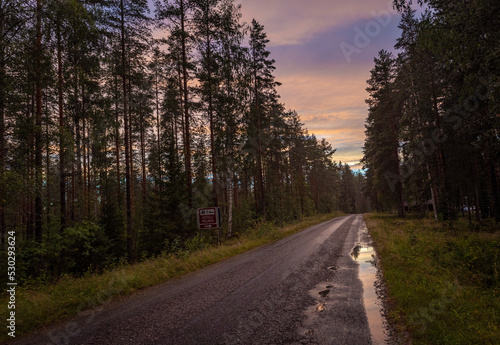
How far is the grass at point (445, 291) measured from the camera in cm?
417

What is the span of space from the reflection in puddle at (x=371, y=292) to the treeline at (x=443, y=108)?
20.2ft

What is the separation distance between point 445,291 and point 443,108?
59.7 ft

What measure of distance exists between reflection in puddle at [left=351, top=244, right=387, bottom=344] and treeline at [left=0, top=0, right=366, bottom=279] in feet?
29.3

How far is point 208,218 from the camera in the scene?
47.6 ft

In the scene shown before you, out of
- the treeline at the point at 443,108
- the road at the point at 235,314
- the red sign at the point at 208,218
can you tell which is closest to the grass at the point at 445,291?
the road at the point at 235,314

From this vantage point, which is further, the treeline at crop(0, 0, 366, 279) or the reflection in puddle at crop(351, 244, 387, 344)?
the treeline at crop(0, 0, 366, 279)

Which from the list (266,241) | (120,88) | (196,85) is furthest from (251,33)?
(266,241)

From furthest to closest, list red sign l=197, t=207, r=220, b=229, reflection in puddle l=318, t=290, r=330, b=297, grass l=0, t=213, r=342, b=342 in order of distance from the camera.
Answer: red sign l=197, t=207, r=220, b=229, reflection in puddle l=318, t=290, r=330, b=297, grass l=0, t=213, r=342, b=342

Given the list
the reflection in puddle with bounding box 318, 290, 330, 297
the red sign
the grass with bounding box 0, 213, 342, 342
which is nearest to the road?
the reflection in puddle with bounding box 318, 290, 330, 297

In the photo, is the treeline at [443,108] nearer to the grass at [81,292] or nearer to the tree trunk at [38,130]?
the grass at [81,292]

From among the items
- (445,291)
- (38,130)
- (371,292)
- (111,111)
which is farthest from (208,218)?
(445,291)

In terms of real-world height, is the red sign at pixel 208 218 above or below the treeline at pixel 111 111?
below

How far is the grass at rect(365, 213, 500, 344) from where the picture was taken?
164 inches

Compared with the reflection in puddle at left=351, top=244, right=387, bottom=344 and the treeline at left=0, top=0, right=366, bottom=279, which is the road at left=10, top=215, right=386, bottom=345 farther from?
the treeline at left=0, top=0, right=366, bottom=279
